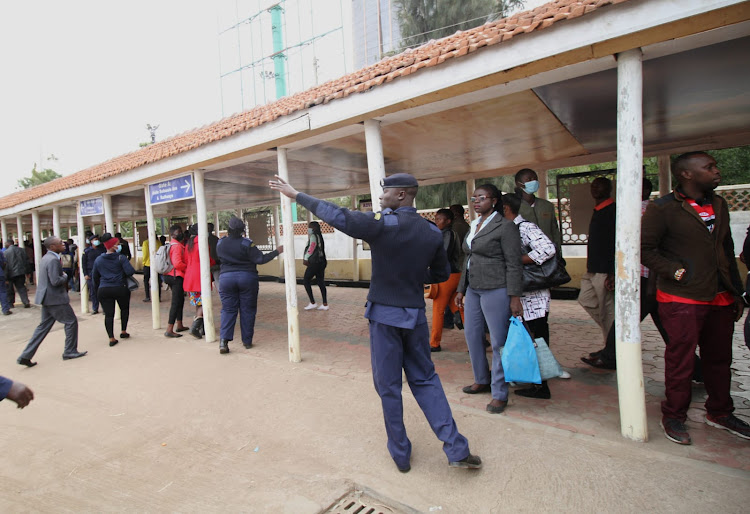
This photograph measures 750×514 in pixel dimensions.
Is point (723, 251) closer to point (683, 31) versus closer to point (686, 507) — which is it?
point (683, 31)

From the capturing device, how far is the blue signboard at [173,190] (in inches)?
263

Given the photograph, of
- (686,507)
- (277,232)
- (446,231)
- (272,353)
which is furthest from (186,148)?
(277,232)

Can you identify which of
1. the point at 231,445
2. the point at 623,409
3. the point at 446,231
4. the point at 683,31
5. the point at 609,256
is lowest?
the point at 231,445

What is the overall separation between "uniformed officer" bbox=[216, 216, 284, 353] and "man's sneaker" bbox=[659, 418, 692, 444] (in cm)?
444

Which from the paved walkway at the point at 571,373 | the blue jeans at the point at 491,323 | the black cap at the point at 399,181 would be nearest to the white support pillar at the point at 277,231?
the paved walkway at the point at 571,373

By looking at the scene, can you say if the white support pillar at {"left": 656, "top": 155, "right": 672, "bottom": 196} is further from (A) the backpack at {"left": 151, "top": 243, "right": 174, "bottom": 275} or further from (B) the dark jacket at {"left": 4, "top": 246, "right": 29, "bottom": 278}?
(B) the dark jacket at {"left": 4, "top": 246, "right": 29, "bottom": 278}

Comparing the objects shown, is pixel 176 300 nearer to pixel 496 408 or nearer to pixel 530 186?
pixel 496 408

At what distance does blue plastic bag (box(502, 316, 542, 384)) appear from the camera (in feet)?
10.6

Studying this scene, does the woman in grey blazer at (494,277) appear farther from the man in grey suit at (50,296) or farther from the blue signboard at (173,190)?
the man in grey suit at (50,296)

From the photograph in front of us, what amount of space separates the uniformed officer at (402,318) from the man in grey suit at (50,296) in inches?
184

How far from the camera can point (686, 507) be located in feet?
7.46

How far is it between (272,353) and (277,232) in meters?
8.68

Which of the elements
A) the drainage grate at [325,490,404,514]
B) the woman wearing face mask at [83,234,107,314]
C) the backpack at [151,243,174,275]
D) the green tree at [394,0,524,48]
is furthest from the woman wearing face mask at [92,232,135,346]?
the green tree at [394,0,524,48]

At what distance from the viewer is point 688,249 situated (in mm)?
2832
